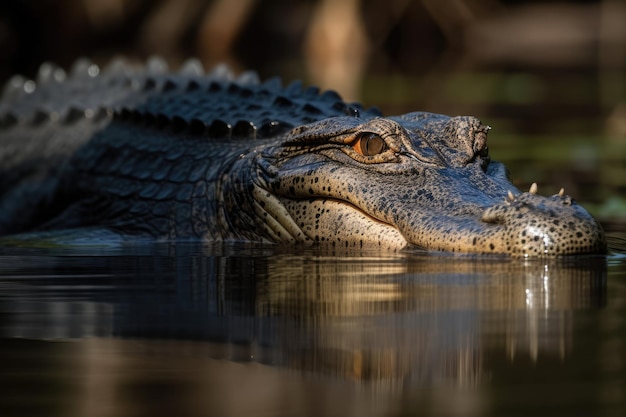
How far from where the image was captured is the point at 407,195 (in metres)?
6.13

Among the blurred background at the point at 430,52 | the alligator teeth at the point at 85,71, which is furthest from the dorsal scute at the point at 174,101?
the blurred background at the point at 430,52

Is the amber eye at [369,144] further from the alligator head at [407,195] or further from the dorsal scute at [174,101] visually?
the dorsal scute at [174,101]

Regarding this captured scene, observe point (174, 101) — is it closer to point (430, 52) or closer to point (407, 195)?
point (407, 195)

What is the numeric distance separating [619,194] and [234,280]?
14.3 ft

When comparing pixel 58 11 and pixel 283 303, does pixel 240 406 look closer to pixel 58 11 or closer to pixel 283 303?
pixel 283 303

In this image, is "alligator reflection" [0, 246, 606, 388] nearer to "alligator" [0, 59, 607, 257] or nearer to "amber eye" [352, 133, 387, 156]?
"alligator" [0, 59, 607, 257]

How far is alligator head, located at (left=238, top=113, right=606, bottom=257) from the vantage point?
5488mm

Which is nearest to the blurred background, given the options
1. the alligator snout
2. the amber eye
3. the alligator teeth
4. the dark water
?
the amber eye

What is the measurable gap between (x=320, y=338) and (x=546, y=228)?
6.63ft

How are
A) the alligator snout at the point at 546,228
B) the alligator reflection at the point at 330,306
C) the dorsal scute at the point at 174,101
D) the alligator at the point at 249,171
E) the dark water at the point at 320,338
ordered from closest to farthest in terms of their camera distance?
1. the dark water at the point at 320,338
2. the alligator reflection at the point at 330,306
3. the alligator snout at the point at 546,228
4. the alligator at the point at 249,171
5. the dorsal scute at the point at 174,101

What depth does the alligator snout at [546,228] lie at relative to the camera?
213 inches

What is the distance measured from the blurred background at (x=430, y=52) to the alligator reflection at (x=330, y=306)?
11.2 ft

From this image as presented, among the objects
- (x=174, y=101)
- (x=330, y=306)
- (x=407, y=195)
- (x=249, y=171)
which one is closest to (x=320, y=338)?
(x=330, y=306)

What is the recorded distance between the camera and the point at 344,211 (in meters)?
6.41
